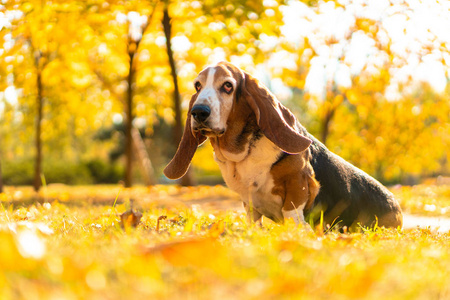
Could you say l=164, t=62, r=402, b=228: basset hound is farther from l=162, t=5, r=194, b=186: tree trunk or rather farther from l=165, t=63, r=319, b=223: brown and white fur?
l=162, t=5, r=194, b=186: tree trunk

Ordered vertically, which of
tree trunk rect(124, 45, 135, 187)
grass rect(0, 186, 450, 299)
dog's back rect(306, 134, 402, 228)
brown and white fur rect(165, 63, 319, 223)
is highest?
grass rect(0, 186, 450, 299)

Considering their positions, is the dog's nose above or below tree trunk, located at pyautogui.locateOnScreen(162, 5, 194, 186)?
above

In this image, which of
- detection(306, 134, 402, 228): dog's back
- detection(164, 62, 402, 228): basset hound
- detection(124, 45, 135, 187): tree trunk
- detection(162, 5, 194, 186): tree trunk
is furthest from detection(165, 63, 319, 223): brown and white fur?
detection(124, 45, 135, 187): tree trunk

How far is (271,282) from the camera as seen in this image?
138 centimetres

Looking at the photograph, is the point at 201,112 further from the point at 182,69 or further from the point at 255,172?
the point at 182,69

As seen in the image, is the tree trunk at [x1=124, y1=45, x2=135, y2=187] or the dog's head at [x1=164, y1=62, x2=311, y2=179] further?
the tree trunk at [x1=124, y1=45, x2=135, y2=187]

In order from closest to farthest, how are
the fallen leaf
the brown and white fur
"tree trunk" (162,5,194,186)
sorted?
the fallen leaf, the brown and white fur, "tree trunk" (162,5,194,186)

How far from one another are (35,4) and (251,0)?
347cm

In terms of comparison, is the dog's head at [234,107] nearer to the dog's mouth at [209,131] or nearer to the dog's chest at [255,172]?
the dog's mouth at [209,131]

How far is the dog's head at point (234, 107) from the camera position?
11.1 ft

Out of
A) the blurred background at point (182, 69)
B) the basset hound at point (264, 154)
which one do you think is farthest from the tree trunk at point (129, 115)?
the basset hound at point (264, 154)

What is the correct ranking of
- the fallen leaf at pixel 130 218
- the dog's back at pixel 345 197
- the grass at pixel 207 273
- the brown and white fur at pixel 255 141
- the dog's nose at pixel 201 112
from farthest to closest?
the dog's back at pixel 345 197 → the brown and white fur at pixel 255 141 → the dog's nose at pixel 201 112 → the fallen leaf at pixel 130 218 → the grass at pixel 207 273

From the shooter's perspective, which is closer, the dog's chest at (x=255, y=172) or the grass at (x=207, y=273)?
the grass at (x=207, y=273)

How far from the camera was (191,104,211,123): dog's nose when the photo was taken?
335cm
